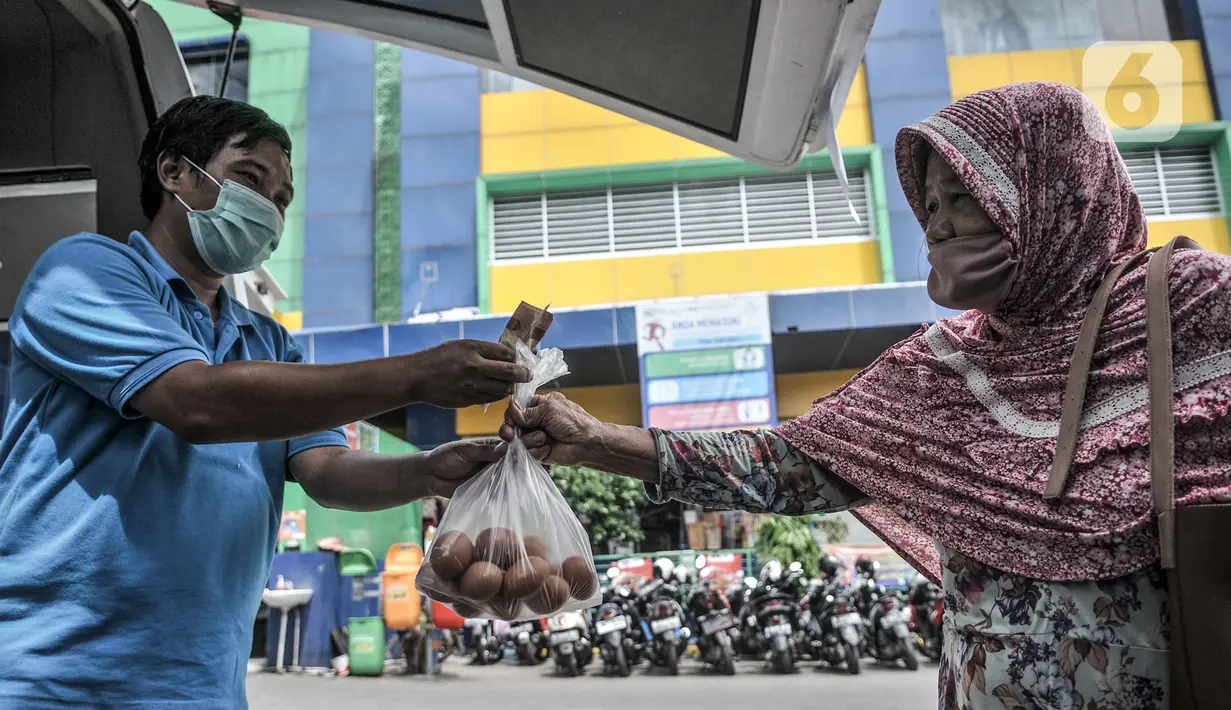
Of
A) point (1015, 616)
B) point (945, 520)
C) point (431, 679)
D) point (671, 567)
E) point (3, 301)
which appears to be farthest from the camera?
point (671, 567)

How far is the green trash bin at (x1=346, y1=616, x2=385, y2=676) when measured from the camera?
30.1ft

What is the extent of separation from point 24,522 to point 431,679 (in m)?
8.41

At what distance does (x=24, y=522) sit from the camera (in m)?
1.25

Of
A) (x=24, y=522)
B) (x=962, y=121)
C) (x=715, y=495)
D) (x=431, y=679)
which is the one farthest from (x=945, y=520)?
(x=431, y=679)

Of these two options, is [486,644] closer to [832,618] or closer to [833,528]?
[832,618]

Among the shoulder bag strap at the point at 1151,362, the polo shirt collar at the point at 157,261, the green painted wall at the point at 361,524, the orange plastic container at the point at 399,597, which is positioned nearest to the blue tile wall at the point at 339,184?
the green painted wall at the point at 361,524

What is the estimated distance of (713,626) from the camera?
8.77 m

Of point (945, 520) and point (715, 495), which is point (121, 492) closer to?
point (715, 495)

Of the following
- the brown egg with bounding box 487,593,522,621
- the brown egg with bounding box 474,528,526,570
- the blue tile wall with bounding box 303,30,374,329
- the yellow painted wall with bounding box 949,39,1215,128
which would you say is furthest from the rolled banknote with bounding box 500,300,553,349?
the yellow painted wall with bounding box 949,39,1215,128

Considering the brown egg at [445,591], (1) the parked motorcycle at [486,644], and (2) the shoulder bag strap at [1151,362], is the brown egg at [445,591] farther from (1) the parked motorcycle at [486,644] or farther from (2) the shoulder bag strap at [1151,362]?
(1) the parked motorcycle at [486,644]

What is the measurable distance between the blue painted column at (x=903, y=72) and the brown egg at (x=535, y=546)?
1302cm

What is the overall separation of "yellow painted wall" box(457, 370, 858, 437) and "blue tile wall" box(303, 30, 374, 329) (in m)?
2.82

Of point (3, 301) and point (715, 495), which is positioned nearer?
point (715, 495)

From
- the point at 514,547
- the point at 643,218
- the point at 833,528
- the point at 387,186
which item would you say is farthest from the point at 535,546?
the point at 387,186
